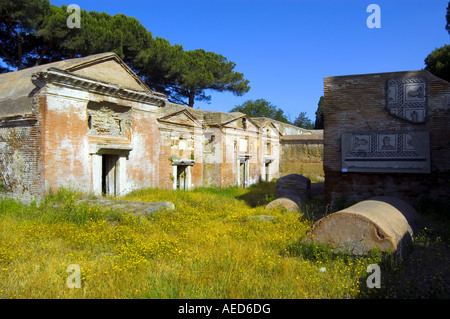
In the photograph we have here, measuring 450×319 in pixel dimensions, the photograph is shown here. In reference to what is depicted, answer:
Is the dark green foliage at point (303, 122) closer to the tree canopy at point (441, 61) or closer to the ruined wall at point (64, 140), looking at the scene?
the tree canopy at point (441, 61)

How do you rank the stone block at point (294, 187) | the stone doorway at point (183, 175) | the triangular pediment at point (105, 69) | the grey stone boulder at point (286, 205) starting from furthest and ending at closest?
1. the stone doorway at point (183, 175)
2. the stone block at point (294, 187)
3. the triangular pediment at point (105, 69)
4. the grey stone boulder at point (286, 205)

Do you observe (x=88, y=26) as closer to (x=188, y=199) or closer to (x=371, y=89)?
(x=188, y=199)

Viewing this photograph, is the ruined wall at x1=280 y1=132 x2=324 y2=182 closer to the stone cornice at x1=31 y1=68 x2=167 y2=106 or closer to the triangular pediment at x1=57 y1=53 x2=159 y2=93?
the stone cornice at x1=31 y1=68 x2=167 y2=106

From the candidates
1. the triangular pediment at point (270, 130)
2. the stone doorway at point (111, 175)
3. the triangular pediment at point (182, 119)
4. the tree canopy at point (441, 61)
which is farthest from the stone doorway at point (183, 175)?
the tree canopy at point (441, 61)

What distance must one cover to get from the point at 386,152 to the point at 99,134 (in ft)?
29.7

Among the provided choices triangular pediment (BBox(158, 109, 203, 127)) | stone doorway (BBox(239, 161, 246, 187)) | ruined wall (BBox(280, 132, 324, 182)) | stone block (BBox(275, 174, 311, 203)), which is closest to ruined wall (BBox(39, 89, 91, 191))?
triangular pediment (BBox(158, 109, 203, 127))

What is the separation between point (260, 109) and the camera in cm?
4544

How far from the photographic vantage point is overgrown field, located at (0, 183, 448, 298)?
421 centimetres

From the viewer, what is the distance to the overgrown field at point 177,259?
4207 mm

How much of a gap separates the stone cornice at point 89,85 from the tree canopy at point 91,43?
967 centimetres

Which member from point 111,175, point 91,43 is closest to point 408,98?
point 111,175

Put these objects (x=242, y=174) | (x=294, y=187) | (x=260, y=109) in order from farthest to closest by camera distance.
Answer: (x=260, y=109) → (x=242, y=174) → (x=294, y=187)
